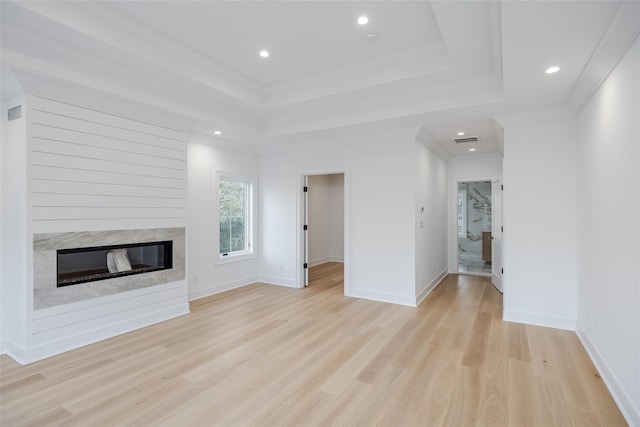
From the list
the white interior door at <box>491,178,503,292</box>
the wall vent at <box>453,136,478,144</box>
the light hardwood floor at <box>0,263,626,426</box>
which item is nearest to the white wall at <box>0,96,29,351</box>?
the light hardwood floor at <box>0,263,626,426</box>

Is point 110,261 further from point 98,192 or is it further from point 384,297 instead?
point 384,297

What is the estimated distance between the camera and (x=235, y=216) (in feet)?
19.4

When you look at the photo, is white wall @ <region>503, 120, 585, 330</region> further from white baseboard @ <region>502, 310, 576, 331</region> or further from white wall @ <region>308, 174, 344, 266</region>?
white wall @ <region>308, 174, 344, 266</region>

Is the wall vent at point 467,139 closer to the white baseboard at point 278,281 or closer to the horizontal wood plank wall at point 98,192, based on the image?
the white baseboard at point 278,281

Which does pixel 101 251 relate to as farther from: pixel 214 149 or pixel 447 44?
pixel 447 44

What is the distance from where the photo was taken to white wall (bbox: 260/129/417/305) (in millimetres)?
4781

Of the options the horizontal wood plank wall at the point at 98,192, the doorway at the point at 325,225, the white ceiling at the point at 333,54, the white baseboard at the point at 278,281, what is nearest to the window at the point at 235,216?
the white baseboard at the point at 278,281

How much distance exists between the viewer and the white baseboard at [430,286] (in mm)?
4891

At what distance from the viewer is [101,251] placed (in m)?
3.71

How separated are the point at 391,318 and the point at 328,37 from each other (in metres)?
3.39

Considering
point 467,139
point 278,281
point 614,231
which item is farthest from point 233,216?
point 614,231

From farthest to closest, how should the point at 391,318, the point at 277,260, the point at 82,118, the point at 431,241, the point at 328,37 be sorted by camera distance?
the point at 277,260, the point at 431,241, the point at 391,318, the point at 82,118, the point at 328,37

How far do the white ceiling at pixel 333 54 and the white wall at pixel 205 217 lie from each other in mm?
762

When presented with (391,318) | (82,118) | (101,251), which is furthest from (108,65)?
(391,318)
